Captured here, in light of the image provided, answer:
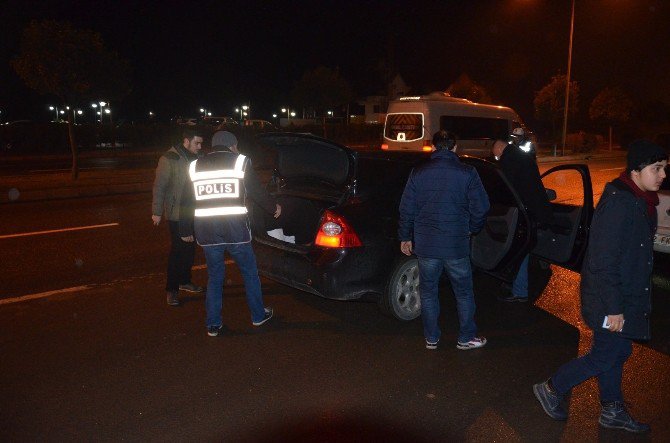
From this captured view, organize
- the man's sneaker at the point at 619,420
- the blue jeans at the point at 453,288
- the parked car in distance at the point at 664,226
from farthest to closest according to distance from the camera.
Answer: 1. the parked car in distance at the point at 664,226
2. the blue jeans at the point at 453,288
3. the man's sneaker at the point at 619,420

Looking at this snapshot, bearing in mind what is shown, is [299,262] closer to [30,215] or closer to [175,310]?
[175,310]

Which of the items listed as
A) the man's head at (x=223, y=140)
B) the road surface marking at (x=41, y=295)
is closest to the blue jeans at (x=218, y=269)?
the man's head at (x=223, y=140)

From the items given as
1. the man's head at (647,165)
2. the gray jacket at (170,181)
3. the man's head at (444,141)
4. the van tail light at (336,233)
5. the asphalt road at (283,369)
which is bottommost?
the asphalt road at (283,369)

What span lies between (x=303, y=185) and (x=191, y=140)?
1.14m

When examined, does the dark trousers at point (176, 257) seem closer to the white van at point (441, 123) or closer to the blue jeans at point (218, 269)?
the blue jeans at point (218, 269)

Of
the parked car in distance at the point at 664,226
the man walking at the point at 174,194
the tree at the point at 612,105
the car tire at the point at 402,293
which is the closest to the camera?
the car tire at the point at 402,293

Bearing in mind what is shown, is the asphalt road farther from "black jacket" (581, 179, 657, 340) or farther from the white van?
the white van

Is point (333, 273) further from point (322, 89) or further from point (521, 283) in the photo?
point (322, 89)

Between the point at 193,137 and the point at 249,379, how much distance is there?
2511 millimetres

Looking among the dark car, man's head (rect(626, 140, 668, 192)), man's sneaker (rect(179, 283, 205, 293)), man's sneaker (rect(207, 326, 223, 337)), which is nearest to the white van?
the dark car

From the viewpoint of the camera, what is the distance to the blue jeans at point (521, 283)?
566 centimetres

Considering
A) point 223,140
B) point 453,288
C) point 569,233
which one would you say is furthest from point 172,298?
point 569,233

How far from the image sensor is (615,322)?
3.09m

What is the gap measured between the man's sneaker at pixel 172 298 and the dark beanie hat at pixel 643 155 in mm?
4031
